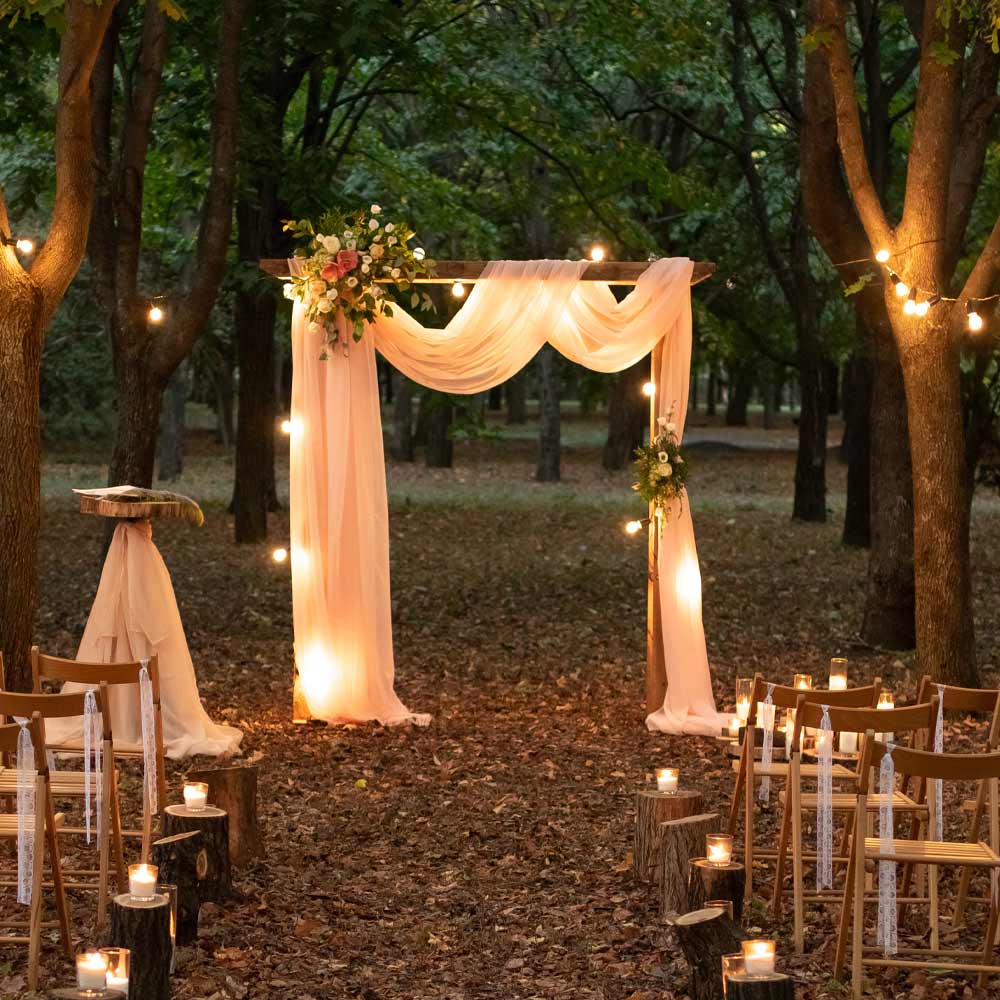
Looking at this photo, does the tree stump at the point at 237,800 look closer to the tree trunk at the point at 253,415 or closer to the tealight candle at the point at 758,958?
the tealight candle at the point at 758,958

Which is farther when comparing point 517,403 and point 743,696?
point 517,403

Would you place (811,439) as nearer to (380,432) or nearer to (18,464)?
(380,432)

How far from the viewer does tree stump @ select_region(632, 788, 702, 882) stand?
23.8 feet

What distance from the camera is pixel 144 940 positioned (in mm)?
5328

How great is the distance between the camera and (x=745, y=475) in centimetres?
3195

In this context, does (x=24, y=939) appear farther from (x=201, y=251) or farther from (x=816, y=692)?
(x=201, y=251)

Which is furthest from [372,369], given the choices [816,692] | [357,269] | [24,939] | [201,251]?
[24,939]

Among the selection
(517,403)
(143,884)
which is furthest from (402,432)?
(143,884)

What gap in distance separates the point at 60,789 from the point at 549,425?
896 inches

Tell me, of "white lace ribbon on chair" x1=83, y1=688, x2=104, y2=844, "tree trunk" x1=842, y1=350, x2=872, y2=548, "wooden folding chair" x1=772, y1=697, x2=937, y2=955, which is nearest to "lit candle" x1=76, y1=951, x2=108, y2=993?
"white lace ribbon on chair" x1=83, y1=688, x2=104, y2=844

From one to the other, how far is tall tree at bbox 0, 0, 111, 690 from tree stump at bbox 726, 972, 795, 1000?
562cm

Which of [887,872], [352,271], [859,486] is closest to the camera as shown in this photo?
[887,872]

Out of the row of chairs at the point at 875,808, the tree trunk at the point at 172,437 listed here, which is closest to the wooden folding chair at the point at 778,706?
the row of chairs at the point at 875,808

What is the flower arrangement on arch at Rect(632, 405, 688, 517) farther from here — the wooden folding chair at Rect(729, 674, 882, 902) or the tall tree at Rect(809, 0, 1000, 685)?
the wooden folding chair at Rect(729, 674, 882, 902)
